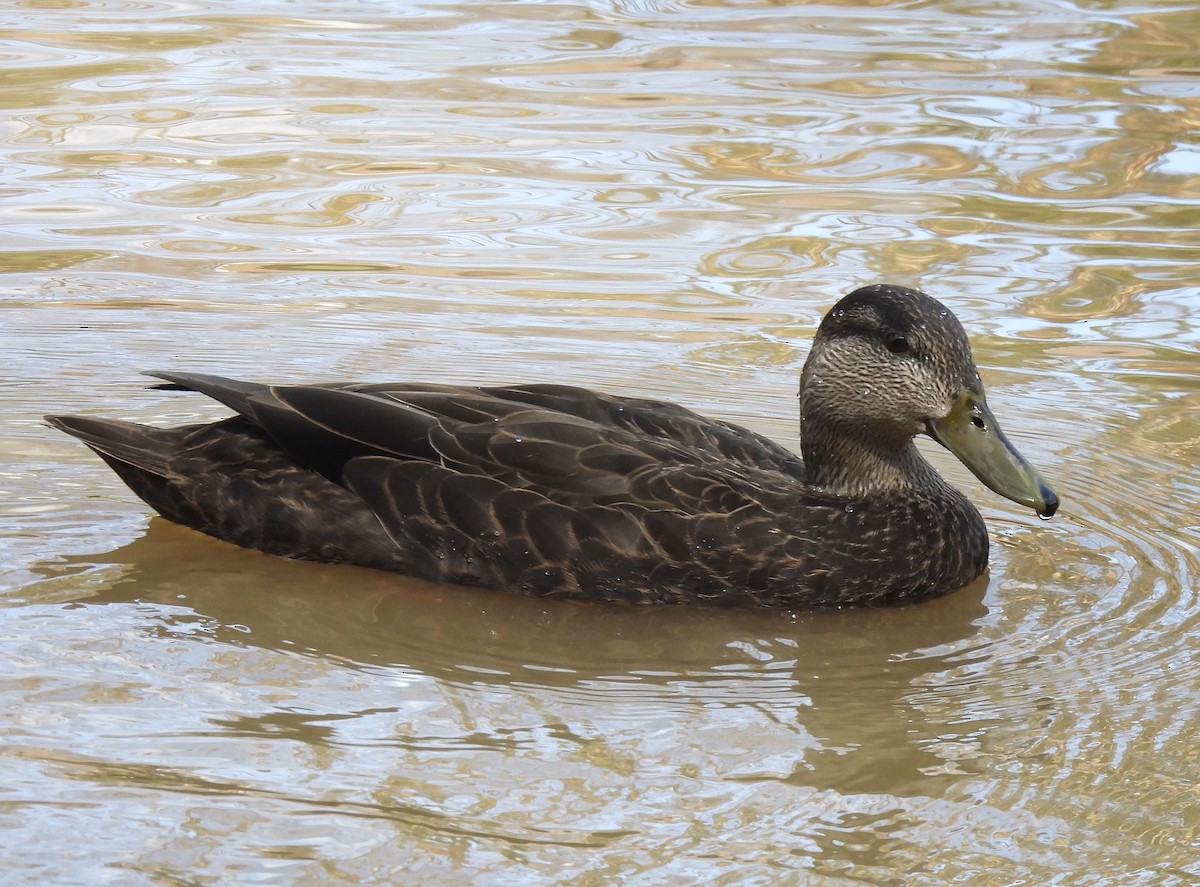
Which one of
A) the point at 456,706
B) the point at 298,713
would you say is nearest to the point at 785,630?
the point at 456,706

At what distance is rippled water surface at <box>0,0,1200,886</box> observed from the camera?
4734 millimetres

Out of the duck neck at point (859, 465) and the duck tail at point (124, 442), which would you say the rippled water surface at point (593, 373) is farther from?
the duck neck at point (859, 465)

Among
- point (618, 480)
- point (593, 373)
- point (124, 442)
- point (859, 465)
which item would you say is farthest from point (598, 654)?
point (593, 373)

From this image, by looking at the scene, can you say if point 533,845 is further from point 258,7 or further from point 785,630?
point 258,7

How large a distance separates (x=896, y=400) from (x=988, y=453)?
38cm

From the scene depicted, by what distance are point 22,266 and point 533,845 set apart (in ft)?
18.9

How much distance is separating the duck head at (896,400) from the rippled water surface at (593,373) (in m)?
0.52

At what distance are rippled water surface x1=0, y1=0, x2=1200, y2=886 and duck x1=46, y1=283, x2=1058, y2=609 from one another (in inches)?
5.6

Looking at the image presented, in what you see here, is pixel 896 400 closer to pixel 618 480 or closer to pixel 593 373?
pixel 618 480

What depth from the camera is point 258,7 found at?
1486 centimetres

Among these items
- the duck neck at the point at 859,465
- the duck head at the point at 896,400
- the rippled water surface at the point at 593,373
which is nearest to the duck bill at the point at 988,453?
the duck head at the point at 896,400

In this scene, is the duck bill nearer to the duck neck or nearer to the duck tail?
the duck neck

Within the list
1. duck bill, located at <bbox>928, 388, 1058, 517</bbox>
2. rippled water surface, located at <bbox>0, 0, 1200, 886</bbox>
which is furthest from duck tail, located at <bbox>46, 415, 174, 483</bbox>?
duck bill, located at <bbox>928, 388, 1058, 517</bbox>

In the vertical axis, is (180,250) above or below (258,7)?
below
